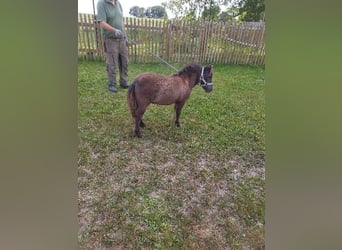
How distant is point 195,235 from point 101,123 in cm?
59

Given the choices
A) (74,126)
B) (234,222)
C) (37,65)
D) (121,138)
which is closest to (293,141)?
(234,222)

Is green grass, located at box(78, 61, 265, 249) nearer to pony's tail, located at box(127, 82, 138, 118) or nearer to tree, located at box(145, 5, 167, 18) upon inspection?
pony's tail, located at box(127, 82, 138, 118)

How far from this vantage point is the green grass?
117cm

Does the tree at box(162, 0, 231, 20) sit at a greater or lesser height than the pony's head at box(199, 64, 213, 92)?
greater

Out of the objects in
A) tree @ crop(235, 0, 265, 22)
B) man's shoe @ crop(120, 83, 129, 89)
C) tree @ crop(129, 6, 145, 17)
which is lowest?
man's shoe @ crop(120, 83, 129, 89)

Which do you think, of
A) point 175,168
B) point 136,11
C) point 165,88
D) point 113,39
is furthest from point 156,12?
point 175,168

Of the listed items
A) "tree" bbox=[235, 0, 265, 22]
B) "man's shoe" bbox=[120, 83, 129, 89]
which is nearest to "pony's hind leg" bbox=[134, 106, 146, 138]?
"man's shoe" bbox=[120, 83, 129, 89]

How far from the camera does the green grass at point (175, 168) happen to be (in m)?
1.17

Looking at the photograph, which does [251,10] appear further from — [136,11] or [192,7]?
[136,11]

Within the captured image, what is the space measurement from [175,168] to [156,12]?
2.13 feet

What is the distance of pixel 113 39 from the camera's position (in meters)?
1.21

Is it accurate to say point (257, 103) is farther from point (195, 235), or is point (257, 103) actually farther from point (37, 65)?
point (37, 65)

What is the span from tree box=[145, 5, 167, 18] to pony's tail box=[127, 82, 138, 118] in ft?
0.96

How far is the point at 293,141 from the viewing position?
4.01 ft
